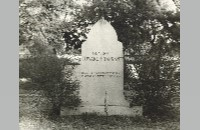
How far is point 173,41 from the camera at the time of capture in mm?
5621

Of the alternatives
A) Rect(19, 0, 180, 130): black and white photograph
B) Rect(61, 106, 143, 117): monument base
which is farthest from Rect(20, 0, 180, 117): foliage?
Rect(61, 106, 143, 117): monument base

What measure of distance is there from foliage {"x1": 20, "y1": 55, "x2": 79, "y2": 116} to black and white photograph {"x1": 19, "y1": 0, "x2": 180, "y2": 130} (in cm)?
1

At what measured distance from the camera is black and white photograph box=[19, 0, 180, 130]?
18.1 ft

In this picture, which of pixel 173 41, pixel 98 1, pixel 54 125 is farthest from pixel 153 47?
pixel 54 125

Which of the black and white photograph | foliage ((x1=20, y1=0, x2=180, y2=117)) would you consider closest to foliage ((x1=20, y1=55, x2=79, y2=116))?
the black and white photograph

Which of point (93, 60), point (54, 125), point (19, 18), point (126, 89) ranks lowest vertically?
point (54, 125)

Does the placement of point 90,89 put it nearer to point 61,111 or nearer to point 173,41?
point 61,111

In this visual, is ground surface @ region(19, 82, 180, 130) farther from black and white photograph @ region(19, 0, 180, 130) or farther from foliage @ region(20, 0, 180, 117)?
foliage @ region(20, 0, 180, 117)

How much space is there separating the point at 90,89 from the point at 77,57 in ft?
1.59

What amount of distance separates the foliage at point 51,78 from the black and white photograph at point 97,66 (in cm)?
1

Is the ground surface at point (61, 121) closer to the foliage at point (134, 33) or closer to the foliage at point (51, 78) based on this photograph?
the foliage at point (51, 78)

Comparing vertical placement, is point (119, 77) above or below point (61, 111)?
above

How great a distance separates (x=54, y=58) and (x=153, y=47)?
1.41m

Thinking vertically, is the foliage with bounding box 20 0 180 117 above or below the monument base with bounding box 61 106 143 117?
above
